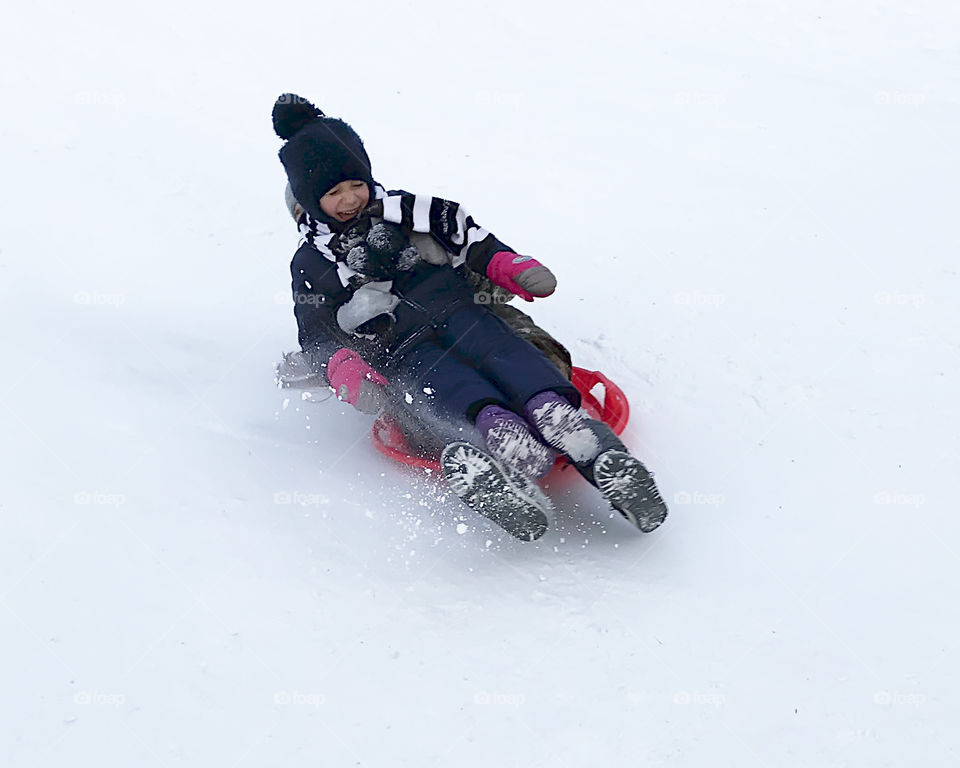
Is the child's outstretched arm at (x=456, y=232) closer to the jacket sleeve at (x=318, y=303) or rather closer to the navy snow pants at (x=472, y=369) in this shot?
the navy snow pants at (x=472, y=369)

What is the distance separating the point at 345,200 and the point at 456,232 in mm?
365

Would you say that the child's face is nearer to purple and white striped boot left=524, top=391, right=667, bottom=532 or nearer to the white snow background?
the white snow background

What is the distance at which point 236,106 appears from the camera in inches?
198

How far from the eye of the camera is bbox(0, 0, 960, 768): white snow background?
209 centimetres

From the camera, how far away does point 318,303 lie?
9.88ft

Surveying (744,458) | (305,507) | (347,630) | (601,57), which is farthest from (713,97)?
(347,630)

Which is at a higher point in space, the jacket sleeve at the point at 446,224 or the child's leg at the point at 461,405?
the jacket sleeve at the point at 446,224

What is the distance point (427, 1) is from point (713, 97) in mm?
1927

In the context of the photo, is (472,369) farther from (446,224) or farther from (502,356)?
Answer: (446,224)

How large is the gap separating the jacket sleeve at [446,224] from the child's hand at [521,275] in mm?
54

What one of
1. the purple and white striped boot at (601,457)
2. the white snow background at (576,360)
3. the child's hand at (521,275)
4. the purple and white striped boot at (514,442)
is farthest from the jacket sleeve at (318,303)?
the purple and white striped boot at (601,457)

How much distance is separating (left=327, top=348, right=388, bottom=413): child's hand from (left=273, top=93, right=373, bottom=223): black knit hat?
485 millimetres

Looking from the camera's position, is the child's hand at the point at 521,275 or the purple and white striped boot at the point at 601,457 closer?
the purple and white striped boot at the point at 601,457

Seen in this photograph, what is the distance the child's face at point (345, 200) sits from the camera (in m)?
2.99
